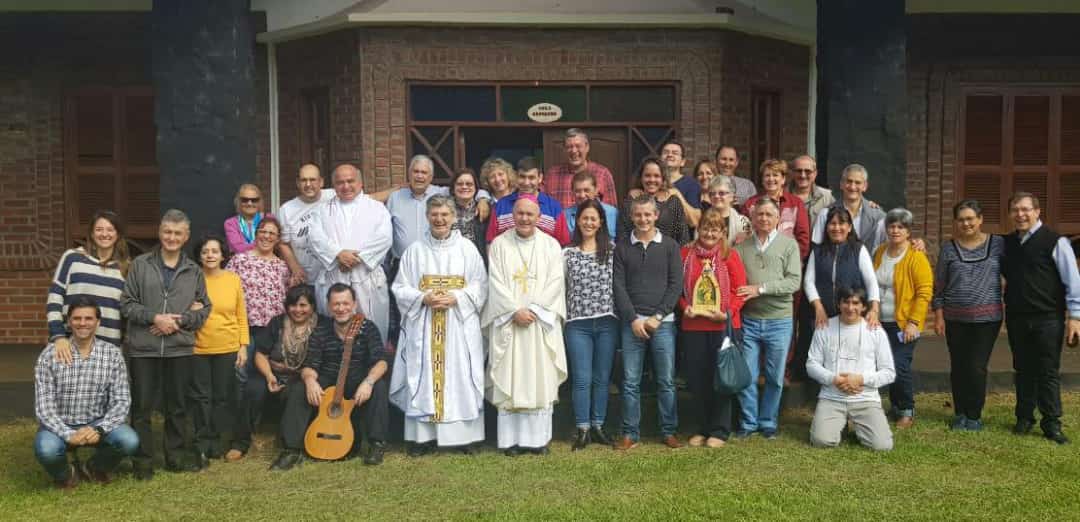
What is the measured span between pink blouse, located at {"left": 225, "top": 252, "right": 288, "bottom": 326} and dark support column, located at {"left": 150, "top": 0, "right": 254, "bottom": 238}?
3.03ft

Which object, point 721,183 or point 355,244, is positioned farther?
point 355,244

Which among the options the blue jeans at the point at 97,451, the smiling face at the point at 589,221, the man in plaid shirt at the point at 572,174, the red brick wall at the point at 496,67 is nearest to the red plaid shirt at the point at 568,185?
the man in plaid shirt at the point at 572,174

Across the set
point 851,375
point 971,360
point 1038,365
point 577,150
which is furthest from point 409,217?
point 1038,365

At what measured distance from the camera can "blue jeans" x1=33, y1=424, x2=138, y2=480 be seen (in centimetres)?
553

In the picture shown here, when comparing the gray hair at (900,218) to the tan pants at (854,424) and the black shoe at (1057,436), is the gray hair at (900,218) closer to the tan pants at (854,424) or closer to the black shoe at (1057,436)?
the tan pants at (854,424)

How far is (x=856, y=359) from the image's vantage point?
640 centimetres

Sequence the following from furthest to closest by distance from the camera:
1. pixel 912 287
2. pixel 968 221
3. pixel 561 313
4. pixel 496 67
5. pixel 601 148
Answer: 1. pixel 601 148
2. pixel 496 67
3. pixel 912 287
4. pixel 968 221
5. pixel 561 313

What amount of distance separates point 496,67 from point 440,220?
3171mm

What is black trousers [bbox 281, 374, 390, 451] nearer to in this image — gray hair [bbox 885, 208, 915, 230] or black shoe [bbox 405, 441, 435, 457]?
black shoe [bbox 405, 441, 435, 457]

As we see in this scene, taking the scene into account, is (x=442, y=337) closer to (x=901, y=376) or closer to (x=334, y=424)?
(x=334, y=424)

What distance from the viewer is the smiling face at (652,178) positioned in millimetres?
6559

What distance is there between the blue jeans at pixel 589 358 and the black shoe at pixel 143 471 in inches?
100

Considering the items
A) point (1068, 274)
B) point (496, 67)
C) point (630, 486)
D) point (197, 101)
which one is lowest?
point (630, 486)

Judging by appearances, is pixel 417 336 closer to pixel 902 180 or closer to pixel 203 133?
pixel 203 133
